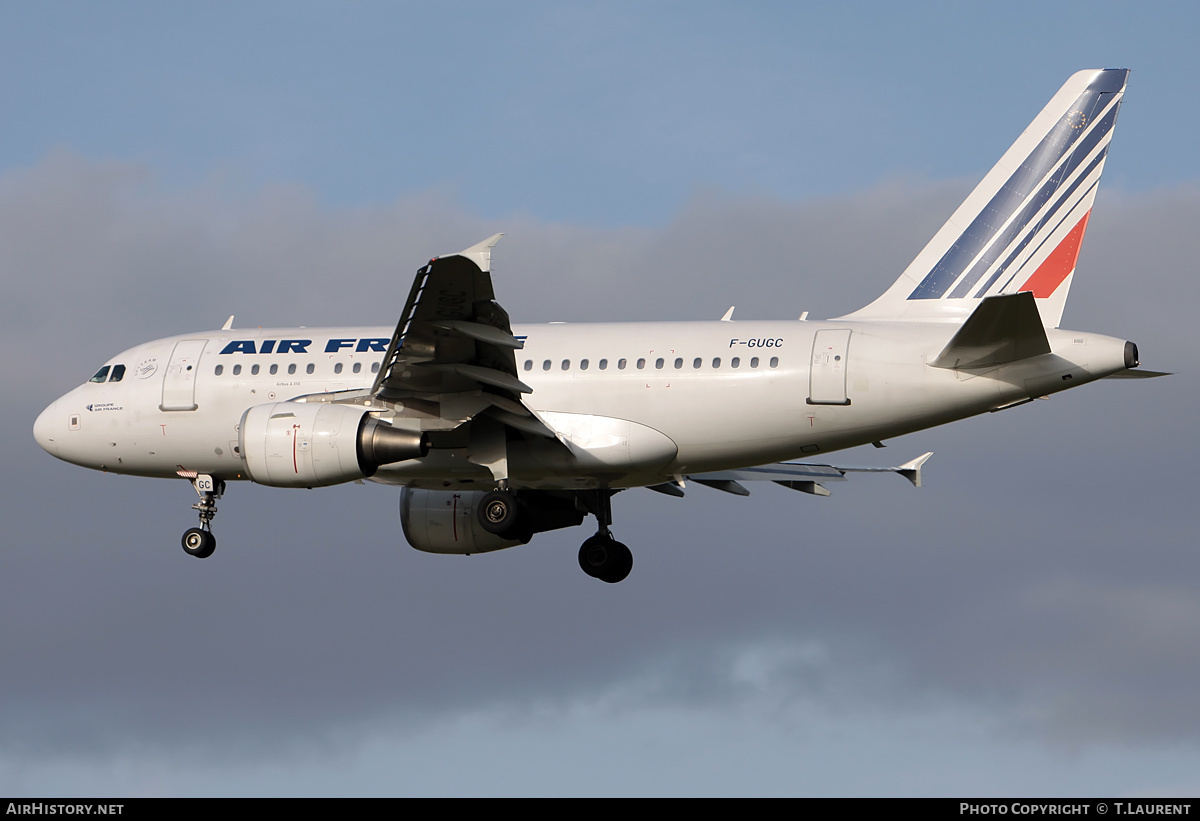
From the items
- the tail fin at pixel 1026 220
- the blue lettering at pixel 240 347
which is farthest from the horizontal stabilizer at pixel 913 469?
the blue lettering at pixel 240 347

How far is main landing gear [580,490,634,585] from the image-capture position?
30453 mm

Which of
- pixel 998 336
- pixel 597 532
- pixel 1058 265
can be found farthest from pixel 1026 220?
pixel 597 532

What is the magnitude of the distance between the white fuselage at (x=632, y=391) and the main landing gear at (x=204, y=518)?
0.23m

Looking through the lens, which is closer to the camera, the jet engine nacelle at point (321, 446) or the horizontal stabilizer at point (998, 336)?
the horizontal stabilizer at point (998, 336)

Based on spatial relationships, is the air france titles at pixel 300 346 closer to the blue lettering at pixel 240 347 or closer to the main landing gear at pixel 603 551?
the blue lettering at pixel 240 347

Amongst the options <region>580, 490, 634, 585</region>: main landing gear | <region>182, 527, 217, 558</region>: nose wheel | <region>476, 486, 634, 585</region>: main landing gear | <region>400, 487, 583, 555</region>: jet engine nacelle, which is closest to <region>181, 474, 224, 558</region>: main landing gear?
<region>182, 527, 217, 558</region>: nose wheel

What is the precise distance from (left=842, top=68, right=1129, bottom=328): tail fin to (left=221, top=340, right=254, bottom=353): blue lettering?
11.6 m

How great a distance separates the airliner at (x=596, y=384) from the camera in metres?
24.3

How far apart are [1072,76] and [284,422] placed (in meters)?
15.4

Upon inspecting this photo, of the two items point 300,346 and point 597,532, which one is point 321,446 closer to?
point 300,346

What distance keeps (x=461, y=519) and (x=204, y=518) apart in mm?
5012

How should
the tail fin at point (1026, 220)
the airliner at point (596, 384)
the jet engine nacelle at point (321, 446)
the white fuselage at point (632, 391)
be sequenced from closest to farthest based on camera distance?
the airliner at point (596, 384) → the jet engine nacelle at point (321, 446) → the white fuselage at point (632, 391) → the tail fin at point (1026, 220)
